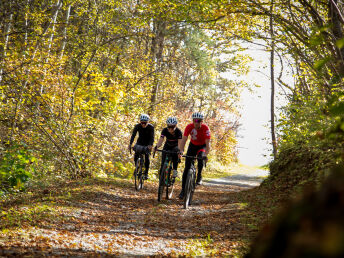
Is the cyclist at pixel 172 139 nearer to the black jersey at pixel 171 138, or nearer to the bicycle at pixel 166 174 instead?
the black jersey at pixel 171 138

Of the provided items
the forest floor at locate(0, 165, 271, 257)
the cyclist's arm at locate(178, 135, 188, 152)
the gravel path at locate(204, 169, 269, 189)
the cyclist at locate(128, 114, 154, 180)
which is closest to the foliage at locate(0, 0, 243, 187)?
the forest floor at locate(0, 165, 271, 257)

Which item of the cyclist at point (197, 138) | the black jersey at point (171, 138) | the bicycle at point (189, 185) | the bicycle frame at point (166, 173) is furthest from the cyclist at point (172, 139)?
the bicycle at point (189, 185)

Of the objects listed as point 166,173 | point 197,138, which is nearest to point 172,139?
point 197,138

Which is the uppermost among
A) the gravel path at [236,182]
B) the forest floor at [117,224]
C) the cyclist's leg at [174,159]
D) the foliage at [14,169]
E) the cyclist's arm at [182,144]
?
the cyclist's arm at [182,144]

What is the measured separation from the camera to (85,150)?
458 inches

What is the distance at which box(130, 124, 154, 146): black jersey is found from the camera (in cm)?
1026

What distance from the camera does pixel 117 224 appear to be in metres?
6.36

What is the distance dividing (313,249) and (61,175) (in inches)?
424

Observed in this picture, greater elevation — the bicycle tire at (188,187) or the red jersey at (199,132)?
the red jersey at (199,132)

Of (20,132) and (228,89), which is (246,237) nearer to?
(20,132)

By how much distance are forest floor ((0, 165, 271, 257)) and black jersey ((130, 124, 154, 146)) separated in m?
1.66

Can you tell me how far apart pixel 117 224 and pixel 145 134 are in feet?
14.2

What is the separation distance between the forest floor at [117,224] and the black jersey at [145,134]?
1.66 metres

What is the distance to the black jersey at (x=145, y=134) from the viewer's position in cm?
1026
